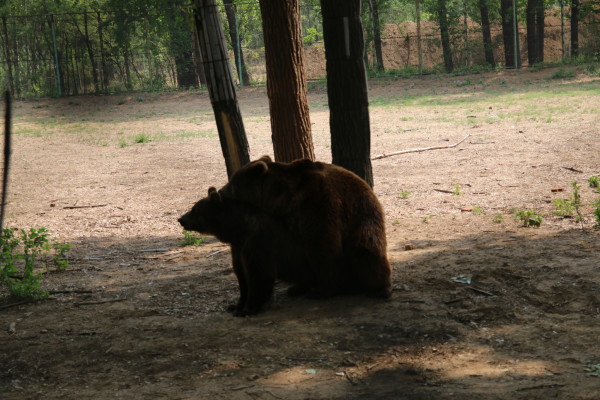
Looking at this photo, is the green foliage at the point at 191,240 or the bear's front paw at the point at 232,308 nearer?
the bear's front paw at the point at 232,308

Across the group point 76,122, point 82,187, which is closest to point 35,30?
point 76,122

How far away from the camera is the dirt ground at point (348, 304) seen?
4.57 m

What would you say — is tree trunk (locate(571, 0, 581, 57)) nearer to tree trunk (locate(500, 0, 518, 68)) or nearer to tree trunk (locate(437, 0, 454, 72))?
tree trunk (locate(500, 0, 518, 68))

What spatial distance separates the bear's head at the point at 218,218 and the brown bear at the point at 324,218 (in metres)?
0.11

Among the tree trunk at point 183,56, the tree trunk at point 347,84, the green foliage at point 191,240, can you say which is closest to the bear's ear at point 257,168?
the tree trunk at point 347,84

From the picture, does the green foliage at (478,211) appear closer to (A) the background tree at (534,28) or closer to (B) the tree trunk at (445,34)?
(B) the tree trunk at (445,34)

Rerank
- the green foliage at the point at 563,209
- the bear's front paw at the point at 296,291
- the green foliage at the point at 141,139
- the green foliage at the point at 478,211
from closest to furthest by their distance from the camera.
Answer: the bear's front paw at the point at 296,291, the green foliage at the point at 563,209, the green foliage at the point at 478,211, the green foliage at the point at 141,139

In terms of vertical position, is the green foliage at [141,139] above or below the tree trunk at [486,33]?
below

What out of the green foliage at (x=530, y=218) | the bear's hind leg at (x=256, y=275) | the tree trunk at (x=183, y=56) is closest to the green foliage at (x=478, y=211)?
the green foliage at (x=530, y=218)

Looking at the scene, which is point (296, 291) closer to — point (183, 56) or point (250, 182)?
point (250, 182)

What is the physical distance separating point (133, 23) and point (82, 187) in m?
20.4

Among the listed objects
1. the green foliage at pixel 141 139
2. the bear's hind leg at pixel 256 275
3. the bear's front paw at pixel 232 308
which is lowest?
the bear's front paw at pixel 232 308

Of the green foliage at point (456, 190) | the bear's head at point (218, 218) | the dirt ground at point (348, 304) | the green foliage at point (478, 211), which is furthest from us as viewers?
the green foliage at point (456, 190)

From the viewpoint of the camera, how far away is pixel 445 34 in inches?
1331
